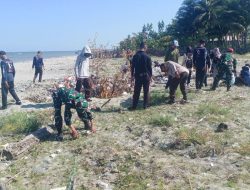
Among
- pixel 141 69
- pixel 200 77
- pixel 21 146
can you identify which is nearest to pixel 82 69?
pixel 141 69

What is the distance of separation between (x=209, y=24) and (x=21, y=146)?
3483 cm

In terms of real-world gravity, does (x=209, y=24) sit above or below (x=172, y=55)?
above

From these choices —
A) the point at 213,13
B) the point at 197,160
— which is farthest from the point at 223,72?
the point at 213,13

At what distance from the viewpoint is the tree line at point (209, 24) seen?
39219mm

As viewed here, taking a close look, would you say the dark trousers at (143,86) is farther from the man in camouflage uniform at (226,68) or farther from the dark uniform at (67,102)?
the man in camouflage uniform at (226,68)

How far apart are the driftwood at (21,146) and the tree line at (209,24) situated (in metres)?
29.2

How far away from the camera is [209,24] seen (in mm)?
40125

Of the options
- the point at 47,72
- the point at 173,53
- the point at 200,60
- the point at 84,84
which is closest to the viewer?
the point at 84,84

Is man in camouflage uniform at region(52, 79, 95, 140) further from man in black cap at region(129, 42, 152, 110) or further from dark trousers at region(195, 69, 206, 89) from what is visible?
dark trousers at region(195, 69, 206, 89)

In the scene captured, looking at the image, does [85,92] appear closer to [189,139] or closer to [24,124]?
[24,124]

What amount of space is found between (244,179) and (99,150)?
272cm

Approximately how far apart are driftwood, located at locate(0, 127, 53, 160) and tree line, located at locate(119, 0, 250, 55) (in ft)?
95.8

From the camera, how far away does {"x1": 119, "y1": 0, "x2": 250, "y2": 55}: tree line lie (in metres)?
39.2

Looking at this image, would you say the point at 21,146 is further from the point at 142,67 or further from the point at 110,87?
the point at 110,87
